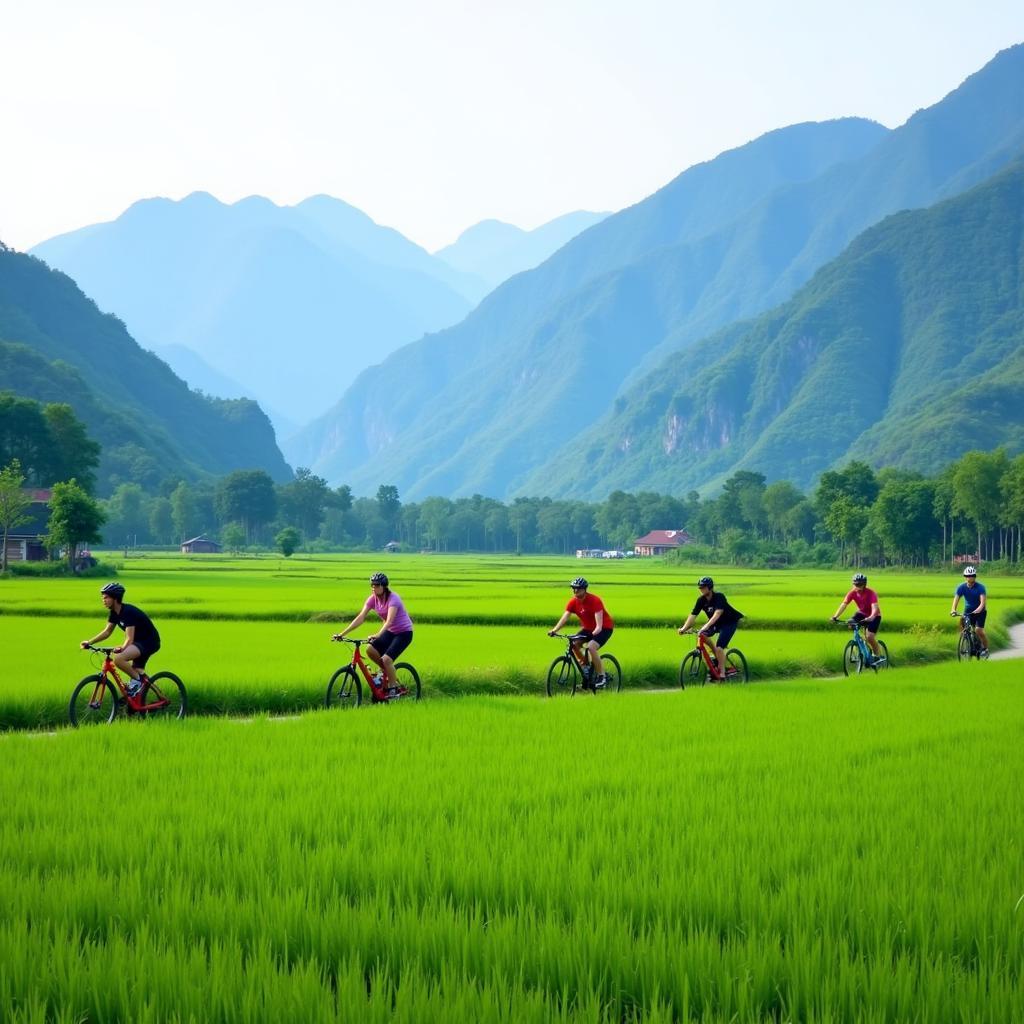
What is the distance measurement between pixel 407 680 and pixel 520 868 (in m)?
12.5

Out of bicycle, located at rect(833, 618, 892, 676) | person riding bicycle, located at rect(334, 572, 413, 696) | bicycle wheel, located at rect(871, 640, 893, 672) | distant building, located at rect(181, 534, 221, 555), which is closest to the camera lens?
person riding bicycle, located at rect(334, 572, 413, 696)

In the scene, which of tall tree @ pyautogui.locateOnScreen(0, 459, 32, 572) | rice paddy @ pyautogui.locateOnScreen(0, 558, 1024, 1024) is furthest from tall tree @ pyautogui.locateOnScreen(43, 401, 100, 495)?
rice paddy @ pyautogui.locateOnScreen(0, 558, 1024, 1024)

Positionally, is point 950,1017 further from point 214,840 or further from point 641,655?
point 641,655

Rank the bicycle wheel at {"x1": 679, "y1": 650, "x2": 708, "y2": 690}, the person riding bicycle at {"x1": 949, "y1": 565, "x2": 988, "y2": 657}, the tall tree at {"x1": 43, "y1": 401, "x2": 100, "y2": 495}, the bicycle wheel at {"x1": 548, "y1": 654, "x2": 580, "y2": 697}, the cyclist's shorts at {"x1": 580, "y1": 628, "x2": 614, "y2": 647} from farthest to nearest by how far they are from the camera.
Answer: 1. the tall tree at {"x1": 43, "y1": 401, "x2": 100, "y2": 495}
2. the person riding bicycle at {"x1": 949, "y1": 565, "x2": 988, "y2": 657}
3. the bicycle wheel at {"x1": 679, "y1": 650, "x2": 708, "y2": 690}
4. the bicycle wheel at {"x1": 548, "y1": 654, "x2": 580, "y2": 697}
5. the cyclist's shorts at {"x1": 580, "y1": 628, "x2": 614, "y2": 647}

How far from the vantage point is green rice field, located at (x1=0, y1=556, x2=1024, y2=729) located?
64.6ft

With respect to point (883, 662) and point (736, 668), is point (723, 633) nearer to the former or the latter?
point (736, 668)

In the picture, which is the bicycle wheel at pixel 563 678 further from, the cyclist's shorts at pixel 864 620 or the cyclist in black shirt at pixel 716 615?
the cyclist's shorts at pixel 864 620

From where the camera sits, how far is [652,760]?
12.2m

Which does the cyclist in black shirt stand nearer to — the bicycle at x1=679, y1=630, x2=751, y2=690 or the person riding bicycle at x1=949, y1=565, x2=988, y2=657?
the bicycle at x1=679, y1=630, x2=751, y2=690

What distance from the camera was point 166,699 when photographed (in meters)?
16.9

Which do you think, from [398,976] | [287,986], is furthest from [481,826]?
[287,986]

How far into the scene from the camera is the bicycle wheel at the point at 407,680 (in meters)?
19.0

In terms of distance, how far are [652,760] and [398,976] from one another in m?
6.82

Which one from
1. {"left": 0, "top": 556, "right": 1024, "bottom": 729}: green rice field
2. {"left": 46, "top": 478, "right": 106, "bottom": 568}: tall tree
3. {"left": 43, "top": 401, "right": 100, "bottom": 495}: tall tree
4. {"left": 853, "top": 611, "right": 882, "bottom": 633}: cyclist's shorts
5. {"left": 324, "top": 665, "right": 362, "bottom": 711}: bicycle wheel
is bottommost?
{"left": 0, "top": 556, "right": 1024, "bottom": 729}: green rice field
